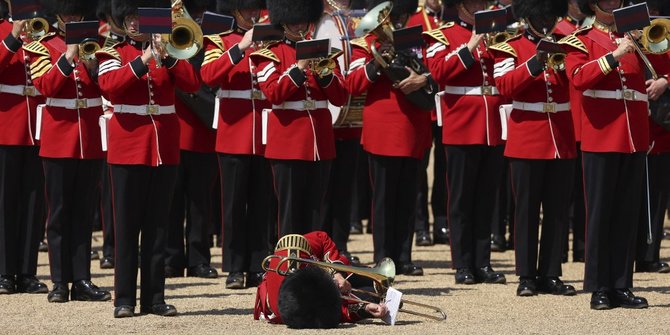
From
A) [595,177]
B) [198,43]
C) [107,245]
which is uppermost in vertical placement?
[198,43]

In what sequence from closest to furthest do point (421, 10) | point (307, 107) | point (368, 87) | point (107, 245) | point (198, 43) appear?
point (198, 43) < point (307, 107) < point (368, 87) < point (107, 245) < point (421, 10)

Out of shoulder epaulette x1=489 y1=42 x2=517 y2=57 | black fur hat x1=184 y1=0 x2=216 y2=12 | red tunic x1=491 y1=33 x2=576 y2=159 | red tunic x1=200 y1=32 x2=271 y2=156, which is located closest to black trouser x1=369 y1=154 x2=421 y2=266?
red tunic x1=200 y1=32 x2=271 y2=156

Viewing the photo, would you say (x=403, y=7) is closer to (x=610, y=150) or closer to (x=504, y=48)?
(x=504, y=48)

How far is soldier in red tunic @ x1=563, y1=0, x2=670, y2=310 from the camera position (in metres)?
8.36

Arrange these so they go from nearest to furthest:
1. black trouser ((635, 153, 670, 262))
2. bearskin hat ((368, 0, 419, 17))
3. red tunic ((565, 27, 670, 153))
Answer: red tunic ((565, 27, 670, 153))
bearskin hat ((368, 0, 419, 17))
black trouser ((635, 153, 670, 262))

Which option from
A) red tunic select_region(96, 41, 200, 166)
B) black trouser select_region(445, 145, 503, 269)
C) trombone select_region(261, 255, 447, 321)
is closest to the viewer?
trombone select_region(261, 255, 447, 321)

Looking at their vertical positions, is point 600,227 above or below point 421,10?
below

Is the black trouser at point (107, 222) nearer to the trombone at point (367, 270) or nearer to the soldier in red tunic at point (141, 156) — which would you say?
the soldier in red tunic at point (141, 156)

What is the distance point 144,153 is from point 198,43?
0.60 meters

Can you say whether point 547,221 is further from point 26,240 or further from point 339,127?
point 26,240

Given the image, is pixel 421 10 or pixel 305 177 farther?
pixel 421 10

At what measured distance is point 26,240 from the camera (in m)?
9.51

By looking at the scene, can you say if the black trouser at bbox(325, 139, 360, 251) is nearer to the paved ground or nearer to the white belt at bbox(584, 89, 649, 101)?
the paved ground

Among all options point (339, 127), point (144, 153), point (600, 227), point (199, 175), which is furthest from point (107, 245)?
point (600, 227)
